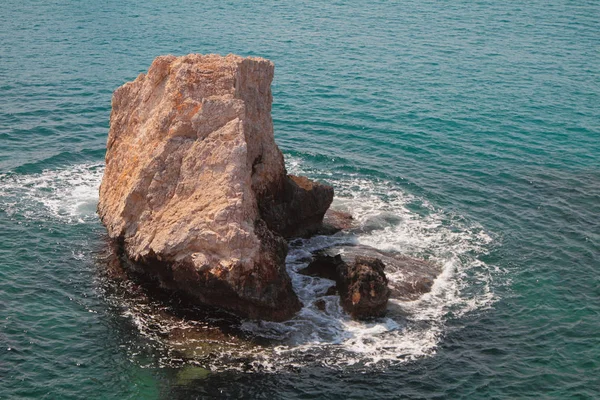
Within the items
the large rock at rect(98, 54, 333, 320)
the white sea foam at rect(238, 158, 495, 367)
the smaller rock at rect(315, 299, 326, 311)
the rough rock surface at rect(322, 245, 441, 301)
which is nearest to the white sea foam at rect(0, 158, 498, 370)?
the white sea foam at rect(238, 158, 495, 367)

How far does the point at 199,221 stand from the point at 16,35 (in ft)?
178

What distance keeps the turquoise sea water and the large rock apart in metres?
1.88

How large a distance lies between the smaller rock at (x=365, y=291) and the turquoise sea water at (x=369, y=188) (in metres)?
0.78

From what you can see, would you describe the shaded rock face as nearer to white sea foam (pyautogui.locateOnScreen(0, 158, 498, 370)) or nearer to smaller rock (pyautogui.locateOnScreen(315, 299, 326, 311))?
white sea foam (pyautogui.locateOnScreen(0, 158, 498, 370))

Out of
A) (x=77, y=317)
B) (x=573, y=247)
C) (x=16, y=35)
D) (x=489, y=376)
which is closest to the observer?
(x=489, y=376)

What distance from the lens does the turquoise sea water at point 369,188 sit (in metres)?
29.2

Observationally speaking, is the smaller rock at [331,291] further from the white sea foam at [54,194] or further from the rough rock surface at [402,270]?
the white sea foam at [54,194]

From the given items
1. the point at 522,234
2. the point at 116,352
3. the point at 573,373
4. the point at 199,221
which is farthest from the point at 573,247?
the point at 116,352

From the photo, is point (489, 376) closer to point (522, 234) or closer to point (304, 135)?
point (522, 234)

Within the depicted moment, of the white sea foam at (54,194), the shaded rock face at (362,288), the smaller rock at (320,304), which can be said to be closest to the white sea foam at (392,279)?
the smaller rock at (320,304)

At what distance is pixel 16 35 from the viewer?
252 feet

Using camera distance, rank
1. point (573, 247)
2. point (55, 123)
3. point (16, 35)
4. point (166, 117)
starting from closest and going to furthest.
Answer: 1. point (166, 117)
2. point (573, 247)
3. point (55, 123)
4. point (16, 35)

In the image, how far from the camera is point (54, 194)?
143ft

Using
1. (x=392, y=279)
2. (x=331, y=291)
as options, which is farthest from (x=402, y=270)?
(x=331, y=291)
